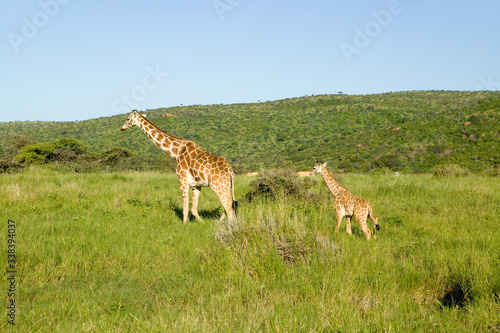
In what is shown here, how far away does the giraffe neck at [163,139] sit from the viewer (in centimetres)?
1074

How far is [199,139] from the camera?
57.9 m

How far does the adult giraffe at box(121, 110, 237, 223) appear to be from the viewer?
946cm

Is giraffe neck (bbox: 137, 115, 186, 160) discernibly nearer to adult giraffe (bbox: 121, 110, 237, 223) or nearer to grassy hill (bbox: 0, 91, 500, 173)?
adult giraffe (bbox: 121, 110, 237, 223)

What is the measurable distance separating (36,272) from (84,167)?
18.2 meters

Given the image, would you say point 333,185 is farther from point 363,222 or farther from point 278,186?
point 278,186

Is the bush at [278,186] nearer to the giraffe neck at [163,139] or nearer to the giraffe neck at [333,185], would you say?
the giraffe neck at [333,185]

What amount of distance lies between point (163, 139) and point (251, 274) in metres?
6.07

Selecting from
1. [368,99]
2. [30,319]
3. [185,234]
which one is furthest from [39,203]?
[368,99]

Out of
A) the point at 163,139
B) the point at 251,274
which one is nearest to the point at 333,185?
the point at 163,139

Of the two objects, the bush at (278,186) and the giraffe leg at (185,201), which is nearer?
the giraffe leg at (185,201)

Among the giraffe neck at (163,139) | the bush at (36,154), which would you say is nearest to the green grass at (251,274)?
the giraffe neck at (163,139)

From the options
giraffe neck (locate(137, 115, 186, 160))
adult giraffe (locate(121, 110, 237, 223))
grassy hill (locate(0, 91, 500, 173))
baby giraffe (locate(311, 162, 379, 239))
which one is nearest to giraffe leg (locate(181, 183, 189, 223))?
adult giraffe (locate(121, 110, 237, 223))

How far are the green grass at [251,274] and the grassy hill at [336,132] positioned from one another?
57.5 ft

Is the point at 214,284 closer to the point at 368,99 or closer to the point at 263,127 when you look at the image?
the point at 263,127
